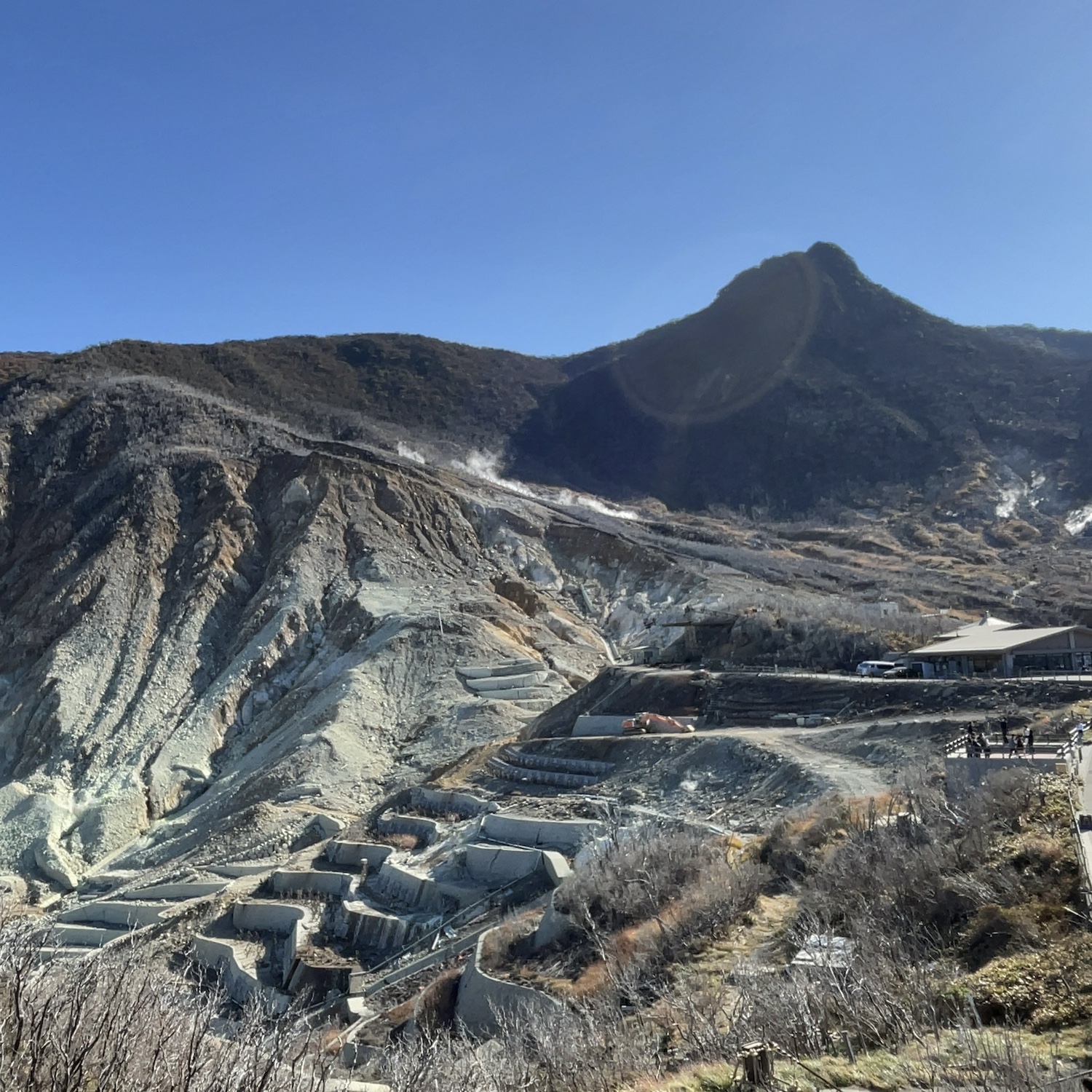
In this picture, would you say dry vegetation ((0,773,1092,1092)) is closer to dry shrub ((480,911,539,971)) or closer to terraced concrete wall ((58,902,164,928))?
dry shrub ((480,911,539,971))

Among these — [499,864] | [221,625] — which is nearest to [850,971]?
[499,864]

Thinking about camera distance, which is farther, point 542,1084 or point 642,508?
point 642,508

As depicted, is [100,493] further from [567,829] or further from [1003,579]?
[1003,579]

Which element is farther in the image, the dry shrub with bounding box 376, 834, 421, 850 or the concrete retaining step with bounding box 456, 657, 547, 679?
the concrete retaining step with bounding box 456, 657, 547, 679

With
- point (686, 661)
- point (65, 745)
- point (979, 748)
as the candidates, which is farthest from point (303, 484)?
point (979, 748)

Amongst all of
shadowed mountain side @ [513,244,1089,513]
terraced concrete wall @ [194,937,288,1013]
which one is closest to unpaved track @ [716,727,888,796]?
terraced concrete wall @ [194,937,288,1013]

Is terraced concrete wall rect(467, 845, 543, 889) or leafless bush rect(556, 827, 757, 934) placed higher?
leafless bush rect(556, 827, 757, 934)

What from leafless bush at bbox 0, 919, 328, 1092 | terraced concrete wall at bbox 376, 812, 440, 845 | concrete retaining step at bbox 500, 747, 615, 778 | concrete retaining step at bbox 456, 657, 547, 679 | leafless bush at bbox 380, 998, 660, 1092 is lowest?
terraced concrete wall at bbox 376, 812, 440, 845
